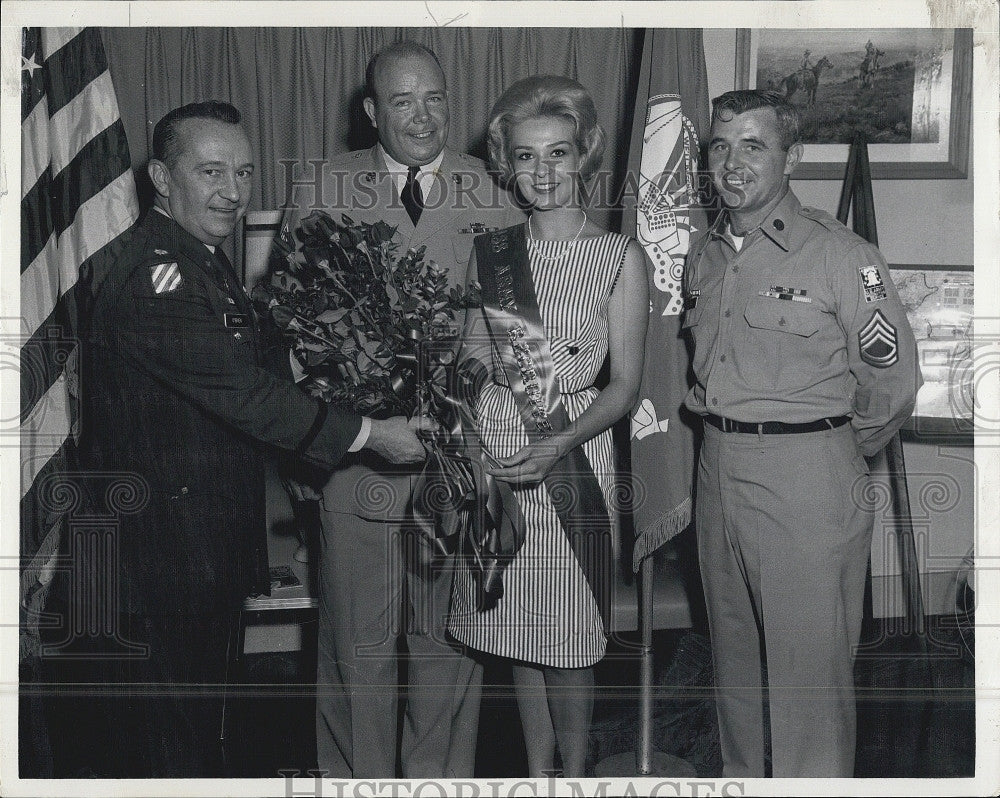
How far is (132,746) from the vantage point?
9.00 ft

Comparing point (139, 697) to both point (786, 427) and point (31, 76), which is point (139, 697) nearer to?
point (31, 76)

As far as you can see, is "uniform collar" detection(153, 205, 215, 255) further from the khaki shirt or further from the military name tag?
the khaki shirt

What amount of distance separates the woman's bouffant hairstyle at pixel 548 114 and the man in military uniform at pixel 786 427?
35 centimetres

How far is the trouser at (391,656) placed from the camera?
8.91ft

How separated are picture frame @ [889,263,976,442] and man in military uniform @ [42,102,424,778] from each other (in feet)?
5.06

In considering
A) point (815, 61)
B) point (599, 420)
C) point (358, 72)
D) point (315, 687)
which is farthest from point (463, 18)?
point (315, 687)

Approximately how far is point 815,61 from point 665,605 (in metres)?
1.74

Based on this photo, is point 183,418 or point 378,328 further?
point 183,418

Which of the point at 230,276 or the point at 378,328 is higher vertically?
the point at 230,276

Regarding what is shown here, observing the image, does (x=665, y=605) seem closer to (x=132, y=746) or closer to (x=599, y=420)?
(x=599, y=420)

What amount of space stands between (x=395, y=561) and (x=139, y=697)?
851 millimetres

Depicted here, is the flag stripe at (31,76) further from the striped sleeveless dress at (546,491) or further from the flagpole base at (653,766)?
the flagpole base at (653,766)

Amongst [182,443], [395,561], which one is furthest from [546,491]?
[182,443]

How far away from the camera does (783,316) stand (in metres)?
2.56
